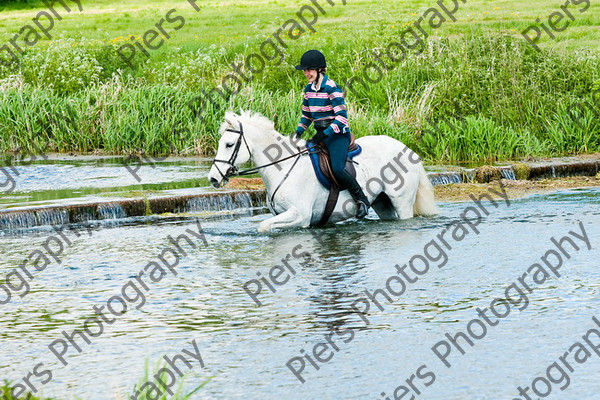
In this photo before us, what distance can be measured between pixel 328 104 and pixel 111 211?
12.3 ft

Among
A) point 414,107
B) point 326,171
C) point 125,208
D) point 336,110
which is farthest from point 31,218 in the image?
point 414,107

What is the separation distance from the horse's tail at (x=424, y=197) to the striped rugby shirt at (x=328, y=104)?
1625 mm

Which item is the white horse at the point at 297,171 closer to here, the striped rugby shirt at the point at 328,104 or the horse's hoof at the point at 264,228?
the horse's hoof at the point at 264,228

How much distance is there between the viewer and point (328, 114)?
1236cm

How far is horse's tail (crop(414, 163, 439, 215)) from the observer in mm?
13492

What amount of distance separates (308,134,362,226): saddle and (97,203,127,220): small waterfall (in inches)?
124

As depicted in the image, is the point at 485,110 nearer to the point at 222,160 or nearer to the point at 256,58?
the point at 256,58

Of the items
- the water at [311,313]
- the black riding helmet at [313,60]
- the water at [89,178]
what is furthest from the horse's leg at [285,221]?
the water at [89,178]

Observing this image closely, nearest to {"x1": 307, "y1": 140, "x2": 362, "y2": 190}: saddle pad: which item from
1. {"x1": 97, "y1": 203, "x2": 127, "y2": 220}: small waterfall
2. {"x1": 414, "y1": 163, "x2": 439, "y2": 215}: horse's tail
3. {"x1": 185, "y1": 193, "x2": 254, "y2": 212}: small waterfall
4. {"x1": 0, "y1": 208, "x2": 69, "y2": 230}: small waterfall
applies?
{"x1": 414, "y1": 163, "x2": 439, "y2": 215}: horse's tail

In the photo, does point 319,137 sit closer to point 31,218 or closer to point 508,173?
point 31,218

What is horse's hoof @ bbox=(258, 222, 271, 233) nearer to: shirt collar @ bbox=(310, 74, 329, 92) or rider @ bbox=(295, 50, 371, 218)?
rider @ bbox=(295, 50, 371, 218)

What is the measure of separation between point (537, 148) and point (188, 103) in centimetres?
698

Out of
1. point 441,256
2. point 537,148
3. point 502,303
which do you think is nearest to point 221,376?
point 502,303

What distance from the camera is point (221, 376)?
269 inches
